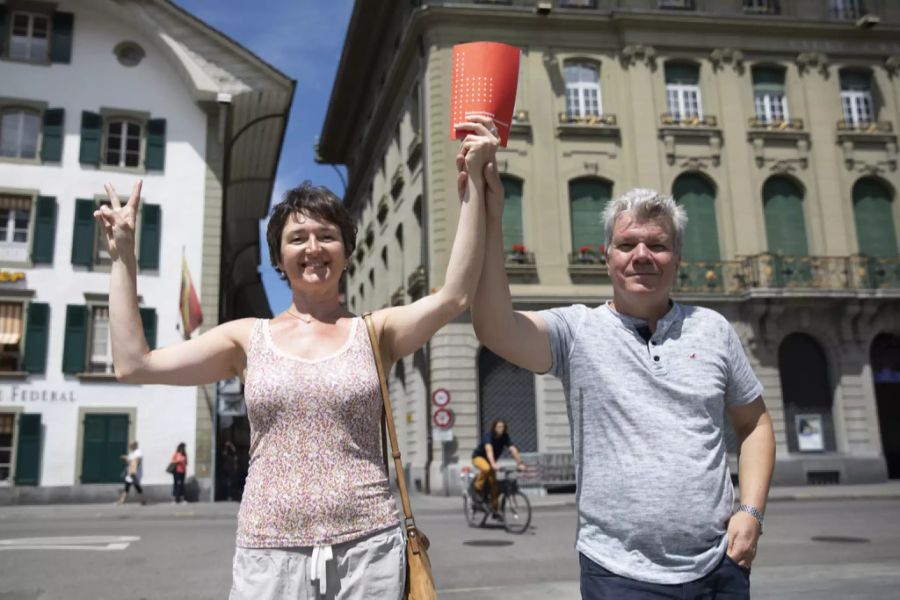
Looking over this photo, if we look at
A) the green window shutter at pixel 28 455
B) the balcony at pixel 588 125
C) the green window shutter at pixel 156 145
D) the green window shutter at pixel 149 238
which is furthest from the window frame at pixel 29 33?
the balcony at pixel 588 125

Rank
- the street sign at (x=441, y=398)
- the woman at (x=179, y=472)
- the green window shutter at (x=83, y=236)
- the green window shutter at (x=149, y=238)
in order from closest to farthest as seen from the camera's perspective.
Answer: the woman at (x=179, y=472) → the street sign at (x=441, y=398) → the green window shutter at (x=83, y=236) → the green window shutter at (x=149, y=238)

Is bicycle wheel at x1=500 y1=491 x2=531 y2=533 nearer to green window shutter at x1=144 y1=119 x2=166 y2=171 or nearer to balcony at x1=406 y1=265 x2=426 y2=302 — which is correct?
balcony at x1=406 y1=265 x2=426 y2=302

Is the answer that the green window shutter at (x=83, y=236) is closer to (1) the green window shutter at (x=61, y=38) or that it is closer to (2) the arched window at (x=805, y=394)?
(1) the green window shutter at (x=61, y=38)

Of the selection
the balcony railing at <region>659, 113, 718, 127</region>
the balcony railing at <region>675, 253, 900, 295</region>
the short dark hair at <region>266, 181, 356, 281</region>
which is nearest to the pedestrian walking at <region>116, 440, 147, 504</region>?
the balcony railing at <region>675, 253, 900, 295</region>

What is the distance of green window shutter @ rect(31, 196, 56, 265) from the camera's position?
21.8m

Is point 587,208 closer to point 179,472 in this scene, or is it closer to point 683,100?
point 683,100

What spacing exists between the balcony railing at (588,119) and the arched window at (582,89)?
0.80 ft

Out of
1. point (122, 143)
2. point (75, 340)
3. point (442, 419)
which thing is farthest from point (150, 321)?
point (442, 419)

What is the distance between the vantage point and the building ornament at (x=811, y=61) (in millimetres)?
24922

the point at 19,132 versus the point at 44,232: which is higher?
the point at 19,132

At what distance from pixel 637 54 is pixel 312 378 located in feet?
78.2

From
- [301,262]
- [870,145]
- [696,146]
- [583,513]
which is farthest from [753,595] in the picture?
[870,145]

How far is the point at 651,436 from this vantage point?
2.45 metres

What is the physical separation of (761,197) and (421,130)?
34.4 ft
